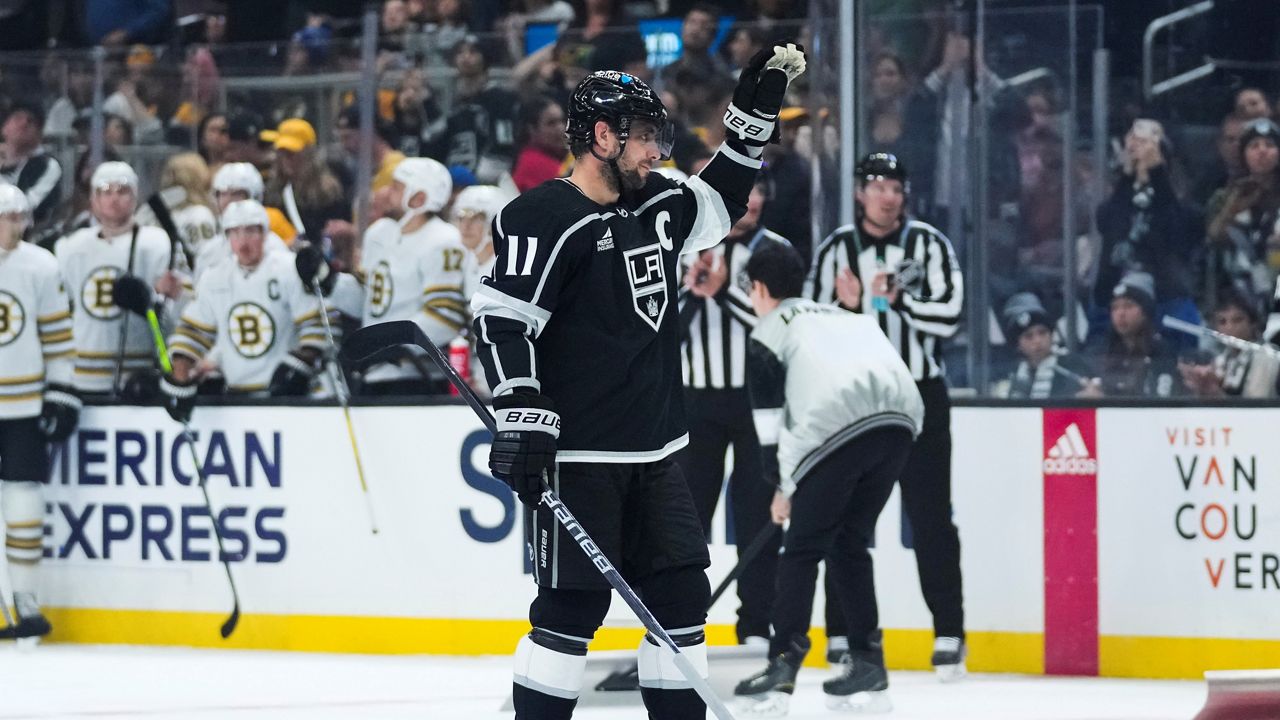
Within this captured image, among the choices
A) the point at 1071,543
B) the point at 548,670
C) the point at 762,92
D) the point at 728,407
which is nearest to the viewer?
the point at 548,670

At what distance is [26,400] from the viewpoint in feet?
22.0

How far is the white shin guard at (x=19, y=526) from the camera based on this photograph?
672 cm

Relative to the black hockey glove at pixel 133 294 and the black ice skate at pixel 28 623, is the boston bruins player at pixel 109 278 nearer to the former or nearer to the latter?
the black hockey glove at pixel 133 294

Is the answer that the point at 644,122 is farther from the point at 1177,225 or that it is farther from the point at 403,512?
the point at 1177,225

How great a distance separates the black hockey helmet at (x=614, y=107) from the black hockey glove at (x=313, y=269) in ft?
10.9

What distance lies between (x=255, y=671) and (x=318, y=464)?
0.73 m

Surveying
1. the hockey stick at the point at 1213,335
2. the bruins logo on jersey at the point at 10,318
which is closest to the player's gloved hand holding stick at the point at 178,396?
the bruins logo on jersey at the point at 10,318

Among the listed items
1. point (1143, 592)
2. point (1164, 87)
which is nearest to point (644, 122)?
point (1143, 592)

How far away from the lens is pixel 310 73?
303 inches

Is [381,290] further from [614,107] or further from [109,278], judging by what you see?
[614,107]

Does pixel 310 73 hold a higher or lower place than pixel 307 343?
higher

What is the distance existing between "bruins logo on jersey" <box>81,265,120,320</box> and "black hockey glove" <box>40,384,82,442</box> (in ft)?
1.27

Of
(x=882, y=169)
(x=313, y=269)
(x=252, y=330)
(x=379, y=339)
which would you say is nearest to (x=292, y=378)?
(x=252, y=330)

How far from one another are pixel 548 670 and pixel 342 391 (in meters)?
3.28
